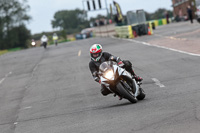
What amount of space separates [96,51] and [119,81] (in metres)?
0.93

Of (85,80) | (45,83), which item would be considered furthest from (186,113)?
(45,83)

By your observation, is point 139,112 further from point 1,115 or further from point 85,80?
point 85,80

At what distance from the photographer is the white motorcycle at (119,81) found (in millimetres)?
10039

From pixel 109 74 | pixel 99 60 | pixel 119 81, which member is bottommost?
pixel 119 81

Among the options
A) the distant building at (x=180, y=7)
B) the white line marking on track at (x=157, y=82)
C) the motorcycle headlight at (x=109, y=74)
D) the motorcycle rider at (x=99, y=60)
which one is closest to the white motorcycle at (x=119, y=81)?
the motorcycle headlight at (x=109, y=74)

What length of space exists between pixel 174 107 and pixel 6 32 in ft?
347

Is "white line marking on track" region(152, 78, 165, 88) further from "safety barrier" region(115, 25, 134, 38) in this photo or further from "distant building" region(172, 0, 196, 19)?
"distant building" region(172, 0, 196, 19)

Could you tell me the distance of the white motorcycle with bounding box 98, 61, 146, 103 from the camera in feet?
32.9

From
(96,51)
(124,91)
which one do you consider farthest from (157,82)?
(124,91)

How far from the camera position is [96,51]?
1058 cm

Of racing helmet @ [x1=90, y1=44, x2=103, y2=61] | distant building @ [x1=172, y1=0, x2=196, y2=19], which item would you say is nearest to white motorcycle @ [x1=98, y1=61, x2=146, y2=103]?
racing helmet @ [x1=90, y1=44, x2=103, y2=61]

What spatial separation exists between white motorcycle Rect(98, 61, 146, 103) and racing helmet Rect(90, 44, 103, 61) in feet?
1.71

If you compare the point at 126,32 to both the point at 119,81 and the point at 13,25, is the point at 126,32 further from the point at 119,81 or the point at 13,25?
the point at 13,25

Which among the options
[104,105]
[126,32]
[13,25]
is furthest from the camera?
[13,25]
